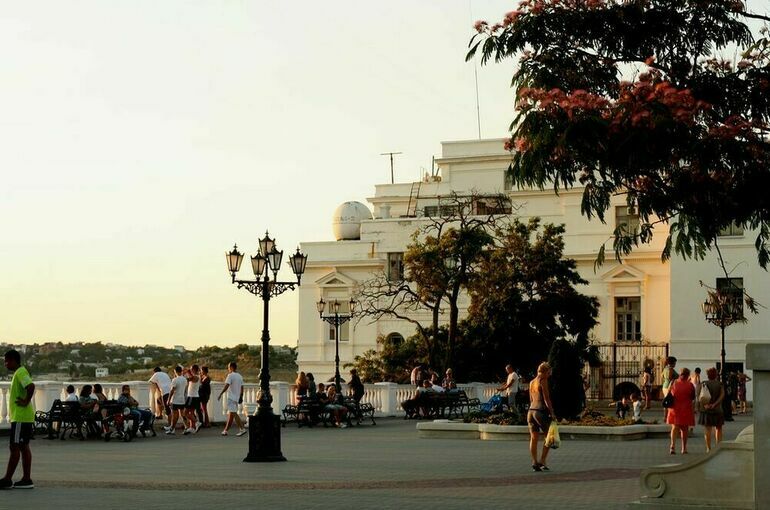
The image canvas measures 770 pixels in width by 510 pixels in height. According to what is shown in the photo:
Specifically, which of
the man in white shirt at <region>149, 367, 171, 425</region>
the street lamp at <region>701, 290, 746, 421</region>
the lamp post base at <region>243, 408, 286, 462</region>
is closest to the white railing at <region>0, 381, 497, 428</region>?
the man in white shirt at <region>149, 367, 171, 425</region>

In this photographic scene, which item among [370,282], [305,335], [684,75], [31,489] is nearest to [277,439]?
[31,489]

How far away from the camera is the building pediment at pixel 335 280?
247ft

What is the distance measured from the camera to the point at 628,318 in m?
68.2

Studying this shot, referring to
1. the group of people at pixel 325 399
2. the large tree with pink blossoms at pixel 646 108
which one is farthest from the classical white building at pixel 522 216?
the large tree with pink blossoms at pixel 646 108

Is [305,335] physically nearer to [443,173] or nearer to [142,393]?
[443,173]

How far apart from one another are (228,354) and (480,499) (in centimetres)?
9349

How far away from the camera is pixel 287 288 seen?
86.7ft

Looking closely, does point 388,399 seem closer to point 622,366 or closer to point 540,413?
point 622,366

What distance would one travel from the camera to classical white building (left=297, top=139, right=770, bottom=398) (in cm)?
6306

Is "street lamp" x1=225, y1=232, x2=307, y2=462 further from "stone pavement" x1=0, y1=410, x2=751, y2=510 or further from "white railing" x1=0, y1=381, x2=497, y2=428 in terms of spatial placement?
"white railing" x1=0, y1=381, x2=497, y2=428

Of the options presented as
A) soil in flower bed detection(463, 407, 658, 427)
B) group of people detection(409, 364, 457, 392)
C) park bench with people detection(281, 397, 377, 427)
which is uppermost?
group of people detection(409, 364, 457, 392)

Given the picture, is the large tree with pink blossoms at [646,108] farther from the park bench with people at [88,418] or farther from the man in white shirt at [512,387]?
the man in white shirt at [512,387]

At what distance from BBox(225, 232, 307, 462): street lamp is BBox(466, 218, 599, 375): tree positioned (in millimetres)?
31211

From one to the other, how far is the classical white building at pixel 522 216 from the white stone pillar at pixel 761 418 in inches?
1922
